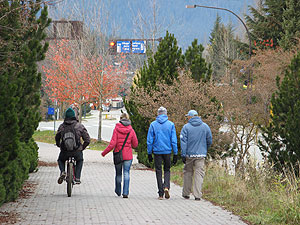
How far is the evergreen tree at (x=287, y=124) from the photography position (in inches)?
506

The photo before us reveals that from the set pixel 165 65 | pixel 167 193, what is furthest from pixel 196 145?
pixel 165 65

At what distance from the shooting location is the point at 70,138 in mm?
10180

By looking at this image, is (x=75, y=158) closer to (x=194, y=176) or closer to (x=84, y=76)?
→ (x=194, y=176)

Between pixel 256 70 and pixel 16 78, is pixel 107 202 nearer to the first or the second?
pixel 16 78

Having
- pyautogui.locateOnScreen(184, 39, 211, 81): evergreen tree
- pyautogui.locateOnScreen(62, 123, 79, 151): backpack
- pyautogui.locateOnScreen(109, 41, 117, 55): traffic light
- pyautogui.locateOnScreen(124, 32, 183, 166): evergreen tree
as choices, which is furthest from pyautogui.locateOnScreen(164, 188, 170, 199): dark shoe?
pyautogui.locateOnScreen(109, 41, 117, 55): traffic light

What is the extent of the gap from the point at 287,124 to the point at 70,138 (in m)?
5.67

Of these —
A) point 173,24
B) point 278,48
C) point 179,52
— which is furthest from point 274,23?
point 179,52

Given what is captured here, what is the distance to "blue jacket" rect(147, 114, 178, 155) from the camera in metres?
10.3

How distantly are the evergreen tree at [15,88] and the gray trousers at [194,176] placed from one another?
3.18 meters

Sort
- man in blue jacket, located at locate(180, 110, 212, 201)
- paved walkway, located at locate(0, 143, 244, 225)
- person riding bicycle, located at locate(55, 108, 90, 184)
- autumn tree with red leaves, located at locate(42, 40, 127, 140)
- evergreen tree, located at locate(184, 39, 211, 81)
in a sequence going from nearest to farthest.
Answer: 1. paved walkway, located at locate(0, 143, 244, 225)
2. person riding bicycle, located at locate(55, 108, 90, 184)
3. man in blue jacket, located at locate(180, 110, 212, 201)
4. evergreen tree, located at locate(184, 39, 211, 81)
5. autumn tree with red leaves, located at locate(42, 40, 127, 140)

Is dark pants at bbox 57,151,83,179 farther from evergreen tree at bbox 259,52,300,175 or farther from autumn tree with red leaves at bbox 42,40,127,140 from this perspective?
autumn tree with red leaves at bbox 42,40,127,140

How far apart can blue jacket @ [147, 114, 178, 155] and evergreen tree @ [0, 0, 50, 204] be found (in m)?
2.48

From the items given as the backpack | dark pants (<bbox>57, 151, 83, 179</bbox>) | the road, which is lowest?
the road

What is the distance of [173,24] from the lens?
38.1 meters
